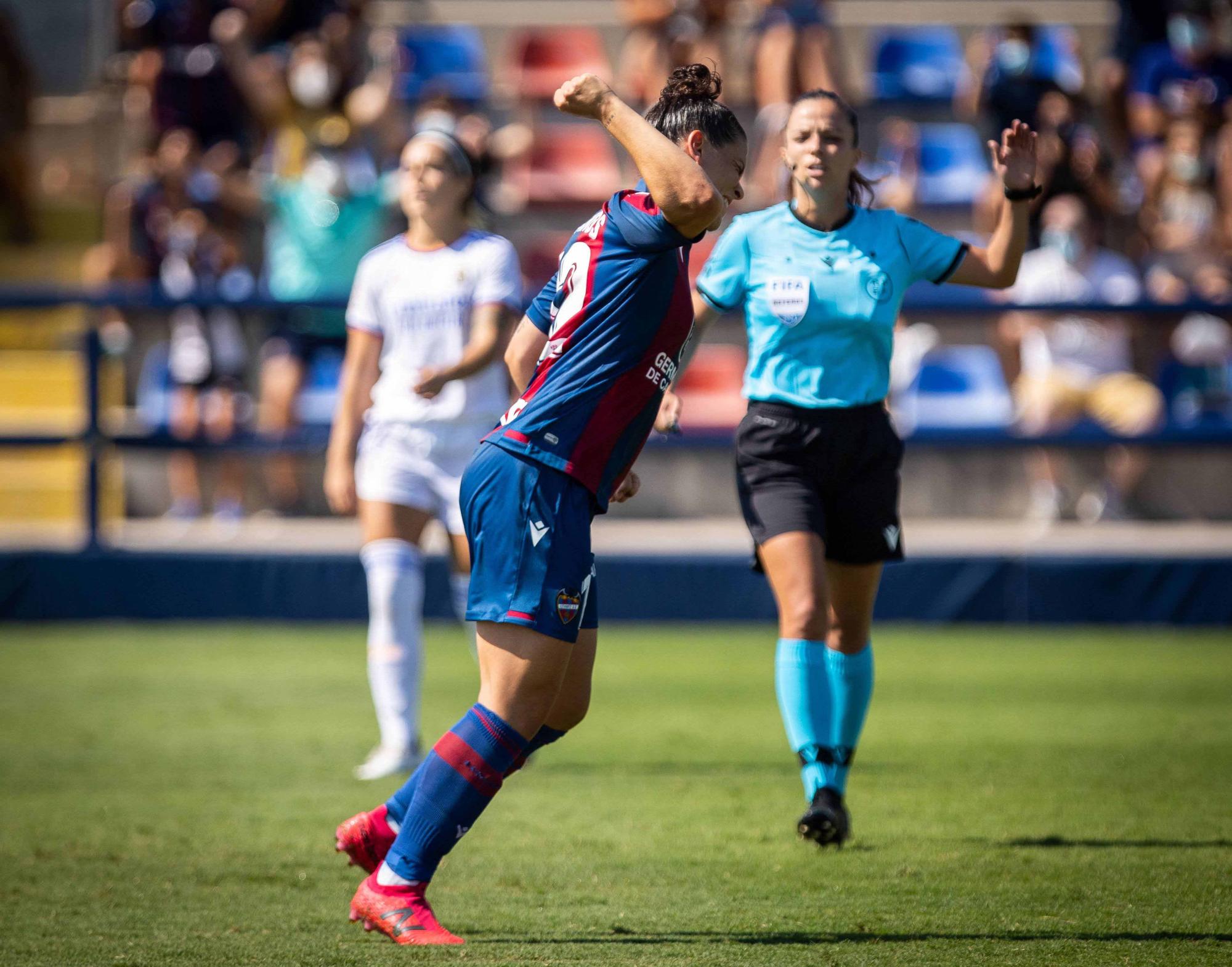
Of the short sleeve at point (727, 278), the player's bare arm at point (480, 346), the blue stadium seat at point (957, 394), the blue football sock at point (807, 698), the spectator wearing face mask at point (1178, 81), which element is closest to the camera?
the blue football sock at point (807, 698)

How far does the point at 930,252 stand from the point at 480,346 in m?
1.71

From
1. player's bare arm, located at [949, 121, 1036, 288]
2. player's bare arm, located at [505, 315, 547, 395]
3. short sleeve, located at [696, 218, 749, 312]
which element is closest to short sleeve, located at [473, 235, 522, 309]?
short sleeve, located at [696, 218, 749, 312]

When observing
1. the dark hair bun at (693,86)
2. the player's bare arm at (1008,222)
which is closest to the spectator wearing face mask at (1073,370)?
the player's bare arm at (1008,222)

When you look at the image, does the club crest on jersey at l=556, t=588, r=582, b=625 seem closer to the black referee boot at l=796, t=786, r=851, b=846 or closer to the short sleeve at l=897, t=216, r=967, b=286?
the black referee boot at l=796, t=786, r=851, b=846

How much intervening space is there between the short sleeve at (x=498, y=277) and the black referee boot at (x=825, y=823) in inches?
90.6

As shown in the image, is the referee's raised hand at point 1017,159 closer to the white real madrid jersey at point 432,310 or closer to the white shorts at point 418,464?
the white real madrid jersey at point 432,310

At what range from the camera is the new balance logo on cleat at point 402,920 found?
11.9ft

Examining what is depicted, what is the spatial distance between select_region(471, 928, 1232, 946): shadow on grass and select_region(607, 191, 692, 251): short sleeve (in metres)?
1.59

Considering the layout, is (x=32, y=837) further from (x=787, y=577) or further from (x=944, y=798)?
(x=944, y=798)

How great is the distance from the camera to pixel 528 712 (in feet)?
12.1

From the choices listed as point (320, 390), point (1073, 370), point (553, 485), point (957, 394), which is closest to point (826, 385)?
point (553, 485)

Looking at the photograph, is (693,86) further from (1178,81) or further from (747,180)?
(1178,81)

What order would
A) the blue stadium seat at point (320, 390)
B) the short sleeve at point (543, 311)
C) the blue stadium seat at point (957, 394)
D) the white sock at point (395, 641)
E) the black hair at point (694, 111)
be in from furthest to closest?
the blue stadium seat at point (957, 394) < the blue stadium seat at point (320, 390) < the white sock at point (395, 641) < the short sleeve at point (543, 311) < the black hair at point (694, 111)

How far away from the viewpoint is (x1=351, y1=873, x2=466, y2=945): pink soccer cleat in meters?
3.62
